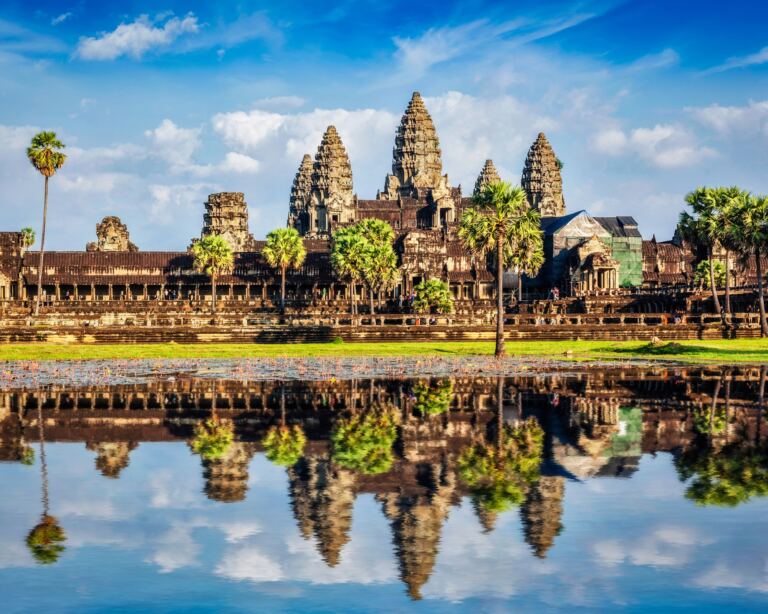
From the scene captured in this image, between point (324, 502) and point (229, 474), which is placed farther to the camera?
point (229, 474)

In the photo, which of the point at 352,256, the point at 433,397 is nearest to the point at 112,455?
the point at 433,397

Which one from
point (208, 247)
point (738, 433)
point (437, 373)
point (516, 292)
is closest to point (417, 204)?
point (516, 292)

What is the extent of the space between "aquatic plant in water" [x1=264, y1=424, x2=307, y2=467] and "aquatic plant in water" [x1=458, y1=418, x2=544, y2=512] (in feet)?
10.5

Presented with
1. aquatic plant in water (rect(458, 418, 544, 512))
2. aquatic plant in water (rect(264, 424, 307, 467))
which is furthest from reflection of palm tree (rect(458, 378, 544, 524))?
aquatic plant in water (rect(264, 424, 307, 467))

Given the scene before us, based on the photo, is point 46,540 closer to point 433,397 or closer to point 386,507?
point 386,507

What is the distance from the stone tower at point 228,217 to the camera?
170m

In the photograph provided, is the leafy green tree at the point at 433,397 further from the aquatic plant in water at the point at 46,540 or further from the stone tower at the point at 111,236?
the stone tower at the point at 111,236

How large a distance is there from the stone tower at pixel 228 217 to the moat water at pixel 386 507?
140 metres

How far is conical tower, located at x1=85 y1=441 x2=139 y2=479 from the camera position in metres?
20.0

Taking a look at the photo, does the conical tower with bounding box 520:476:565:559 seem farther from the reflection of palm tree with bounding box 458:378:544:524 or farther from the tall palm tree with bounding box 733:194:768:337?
the tall palm tree with bounding box 733:194:768:337

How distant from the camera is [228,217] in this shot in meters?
172

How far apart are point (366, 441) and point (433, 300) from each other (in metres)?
86.5

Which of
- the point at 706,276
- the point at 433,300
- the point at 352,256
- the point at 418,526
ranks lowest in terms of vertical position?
the point at 418,526

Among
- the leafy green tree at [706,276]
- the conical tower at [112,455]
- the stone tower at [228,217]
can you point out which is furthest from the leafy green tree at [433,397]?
the stone tower at [228,217]
